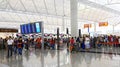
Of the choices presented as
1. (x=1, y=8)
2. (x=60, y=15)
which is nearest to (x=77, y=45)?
(x=1, y=8)

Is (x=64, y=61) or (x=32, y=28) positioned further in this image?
(x=32, y=28)

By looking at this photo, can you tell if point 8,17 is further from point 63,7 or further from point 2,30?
point 2,30

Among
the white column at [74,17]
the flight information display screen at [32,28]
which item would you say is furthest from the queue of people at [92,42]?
the flight information display screen at [32,28]

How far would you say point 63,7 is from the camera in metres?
32.7

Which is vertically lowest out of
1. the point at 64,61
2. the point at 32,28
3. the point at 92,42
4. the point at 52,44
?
the point at 64,61

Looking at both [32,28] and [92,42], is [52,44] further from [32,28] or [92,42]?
[32,28]

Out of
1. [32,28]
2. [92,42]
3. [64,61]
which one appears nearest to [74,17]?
[32,28]

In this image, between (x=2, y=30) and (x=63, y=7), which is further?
(x=63, y=7)

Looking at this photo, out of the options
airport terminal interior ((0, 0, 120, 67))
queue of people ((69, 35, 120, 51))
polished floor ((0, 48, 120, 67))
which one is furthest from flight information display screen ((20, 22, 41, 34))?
polished floor ((0, 48, 120, 67))

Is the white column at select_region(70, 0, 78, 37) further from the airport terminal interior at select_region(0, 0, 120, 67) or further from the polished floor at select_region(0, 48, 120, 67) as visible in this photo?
the polished floor at select_region(0, 48, 120, 67)

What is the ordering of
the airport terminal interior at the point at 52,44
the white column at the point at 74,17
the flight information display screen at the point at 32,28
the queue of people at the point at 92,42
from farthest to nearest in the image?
the white column at the point at 74,17 → the queue of people at the point at 92,42 → the flight information display screen at the point at 32,28 → the airport terminal interior at the point at 52,44

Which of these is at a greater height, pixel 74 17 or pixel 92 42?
pixel 74 17

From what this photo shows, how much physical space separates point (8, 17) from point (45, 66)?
37.9 meters

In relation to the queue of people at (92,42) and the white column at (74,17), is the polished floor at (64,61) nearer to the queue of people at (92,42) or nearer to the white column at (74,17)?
the queue of people at (92,42)
